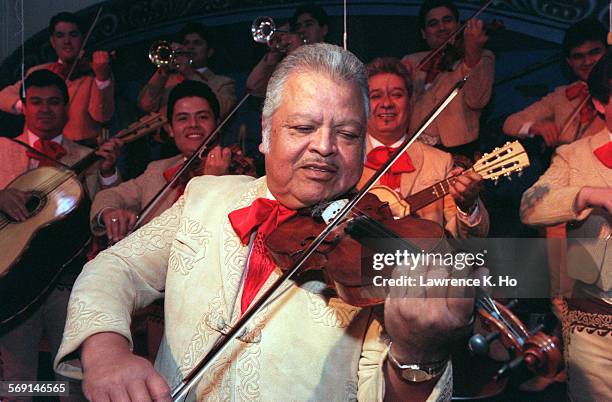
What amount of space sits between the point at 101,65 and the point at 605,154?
4.68ft

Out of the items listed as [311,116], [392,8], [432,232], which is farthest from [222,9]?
[432,232]

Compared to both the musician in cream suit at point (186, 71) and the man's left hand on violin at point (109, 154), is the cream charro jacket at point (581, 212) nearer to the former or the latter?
the musician in cream suit at point (186, 71)

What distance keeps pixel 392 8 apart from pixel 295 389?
1132mm

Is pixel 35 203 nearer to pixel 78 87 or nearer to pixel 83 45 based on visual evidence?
pixel 78 87

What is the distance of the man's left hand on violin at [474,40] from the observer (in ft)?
7.80

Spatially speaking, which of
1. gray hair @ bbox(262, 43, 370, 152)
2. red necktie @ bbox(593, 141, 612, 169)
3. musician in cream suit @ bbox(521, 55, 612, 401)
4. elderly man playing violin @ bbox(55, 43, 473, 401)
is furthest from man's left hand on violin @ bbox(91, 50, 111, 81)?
red necktie @ bbox(593, 141, 612, 169)

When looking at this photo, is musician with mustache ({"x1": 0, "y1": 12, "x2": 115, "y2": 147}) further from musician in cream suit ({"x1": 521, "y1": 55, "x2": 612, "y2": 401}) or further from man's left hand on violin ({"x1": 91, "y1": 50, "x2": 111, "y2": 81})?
musician in cream suit ({"x1": 521, "y1": 55, "x2": 612, "y2": 401})

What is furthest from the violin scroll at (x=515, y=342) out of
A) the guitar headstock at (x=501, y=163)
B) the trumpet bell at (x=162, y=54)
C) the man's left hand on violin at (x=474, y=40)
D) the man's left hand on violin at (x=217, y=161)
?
the trumpet bell at (x=162, y=54)

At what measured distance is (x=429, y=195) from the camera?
226 cm

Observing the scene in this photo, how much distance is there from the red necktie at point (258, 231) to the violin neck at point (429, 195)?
18.0 inches

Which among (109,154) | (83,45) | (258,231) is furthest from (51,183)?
(258,231)

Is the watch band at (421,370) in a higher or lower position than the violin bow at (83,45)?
lower

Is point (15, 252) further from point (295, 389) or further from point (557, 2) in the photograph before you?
point (557, 2)

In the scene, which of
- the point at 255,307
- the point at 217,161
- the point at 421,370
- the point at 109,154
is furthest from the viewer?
the point at 109,154
